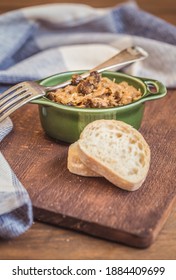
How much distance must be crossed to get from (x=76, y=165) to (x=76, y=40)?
1.04 metres

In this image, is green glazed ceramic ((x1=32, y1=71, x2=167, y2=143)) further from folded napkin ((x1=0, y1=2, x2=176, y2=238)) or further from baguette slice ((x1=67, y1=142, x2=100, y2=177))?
folded napkin ((x1=0, y1=2, x2=176, y2=238))

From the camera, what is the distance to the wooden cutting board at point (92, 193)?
1.40 metres

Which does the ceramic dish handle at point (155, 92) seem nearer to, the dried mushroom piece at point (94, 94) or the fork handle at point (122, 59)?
the dried mushroom piece at point (94, 94)

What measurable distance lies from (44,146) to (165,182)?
412 millimetres

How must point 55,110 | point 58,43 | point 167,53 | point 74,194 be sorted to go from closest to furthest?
point 74,194 < point 55,110 < point 167,53 < point 58,43

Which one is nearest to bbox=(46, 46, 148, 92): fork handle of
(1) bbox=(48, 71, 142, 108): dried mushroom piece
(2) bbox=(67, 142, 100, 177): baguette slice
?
(1) bbox=(48, 71, 142, 108): dried mushroom piece

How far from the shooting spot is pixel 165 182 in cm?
158

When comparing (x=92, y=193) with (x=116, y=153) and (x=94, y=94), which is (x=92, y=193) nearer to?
(x=116, y=153)

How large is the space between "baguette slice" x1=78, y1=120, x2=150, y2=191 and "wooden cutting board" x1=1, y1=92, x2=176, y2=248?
41 mm

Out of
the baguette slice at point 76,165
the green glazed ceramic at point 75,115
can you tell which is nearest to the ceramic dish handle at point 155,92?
the green glazed ceramic at point 75,115

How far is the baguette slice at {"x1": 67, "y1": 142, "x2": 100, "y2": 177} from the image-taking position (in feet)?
5.16

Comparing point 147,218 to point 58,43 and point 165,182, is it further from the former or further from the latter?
point 58,43

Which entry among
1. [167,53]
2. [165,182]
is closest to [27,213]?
[165,182]
